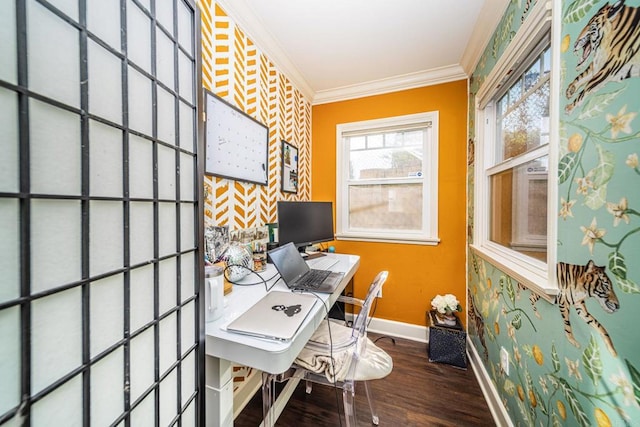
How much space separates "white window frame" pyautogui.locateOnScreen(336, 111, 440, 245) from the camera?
2.06 meters

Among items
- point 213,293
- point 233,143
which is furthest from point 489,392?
point 233,143

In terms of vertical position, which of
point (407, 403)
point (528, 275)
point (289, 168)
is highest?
point (289, 168)

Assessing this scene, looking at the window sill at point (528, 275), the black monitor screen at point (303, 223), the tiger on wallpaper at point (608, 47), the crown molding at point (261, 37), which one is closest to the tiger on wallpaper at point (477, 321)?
the window sill at point (528, 275)

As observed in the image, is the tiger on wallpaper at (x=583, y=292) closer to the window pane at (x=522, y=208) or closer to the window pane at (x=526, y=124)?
the window pane at (x=522, y=208)

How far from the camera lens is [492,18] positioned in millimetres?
1379

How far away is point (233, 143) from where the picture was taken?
1.43 m

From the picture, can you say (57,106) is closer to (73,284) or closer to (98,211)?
(98,211)

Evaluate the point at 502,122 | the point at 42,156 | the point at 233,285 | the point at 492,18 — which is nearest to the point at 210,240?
the point at 233,285

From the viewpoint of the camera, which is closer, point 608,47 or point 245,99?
point 608,47

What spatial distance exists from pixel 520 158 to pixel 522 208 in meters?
0.28

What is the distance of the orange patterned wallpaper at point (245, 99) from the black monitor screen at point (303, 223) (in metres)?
0.22

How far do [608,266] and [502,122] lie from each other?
128 cm

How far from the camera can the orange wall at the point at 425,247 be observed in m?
1.98

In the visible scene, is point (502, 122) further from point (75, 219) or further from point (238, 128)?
point (75, 219)
